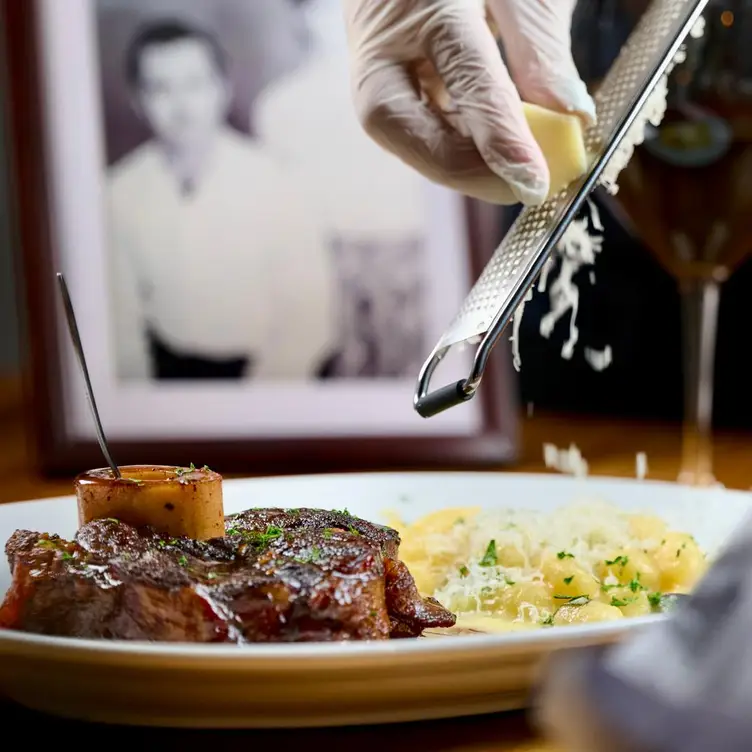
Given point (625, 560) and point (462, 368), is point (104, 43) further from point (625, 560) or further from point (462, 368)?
point (625, 560)

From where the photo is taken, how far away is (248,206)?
2891 millimetres

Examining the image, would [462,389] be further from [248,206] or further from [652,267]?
[652,267]

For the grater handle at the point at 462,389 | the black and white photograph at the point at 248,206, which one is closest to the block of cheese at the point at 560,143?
the grater handle at the point at 462,389

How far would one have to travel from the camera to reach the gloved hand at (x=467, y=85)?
3.93ft

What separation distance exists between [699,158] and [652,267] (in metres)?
1.45

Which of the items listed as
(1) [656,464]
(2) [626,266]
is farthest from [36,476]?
(2) [626,266]

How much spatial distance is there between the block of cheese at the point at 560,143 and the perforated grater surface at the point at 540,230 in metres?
0.02

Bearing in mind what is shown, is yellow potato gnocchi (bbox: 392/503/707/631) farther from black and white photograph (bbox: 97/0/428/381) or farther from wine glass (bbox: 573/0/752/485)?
black and white photograph (bbox: 97/0/428/381)

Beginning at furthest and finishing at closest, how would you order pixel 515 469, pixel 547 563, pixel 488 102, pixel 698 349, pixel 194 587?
1. pixel 515 469
2. pixel 698 349
3. pixel 547 563
4. pixel 488 102
5. pixel 194 587

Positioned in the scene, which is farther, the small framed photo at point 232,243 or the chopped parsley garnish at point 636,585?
the small framed photo at point 232,243

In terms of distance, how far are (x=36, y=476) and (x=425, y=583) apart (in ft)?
4.69

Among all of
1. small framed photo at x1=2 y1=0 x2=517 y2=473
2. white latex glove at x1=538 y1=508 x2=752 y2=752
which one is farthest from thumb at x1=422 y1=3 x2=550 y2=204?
small framed photo at x1=2 y1=0 x2=517 y2=473

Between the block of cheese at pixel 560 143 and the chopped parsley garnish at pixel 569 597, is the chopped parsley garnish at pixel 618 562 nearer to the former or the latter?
the chopped parsley garnish at pixel 569 597

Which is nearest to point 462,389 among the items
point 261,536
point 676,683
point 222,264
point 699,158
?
point 261,536
